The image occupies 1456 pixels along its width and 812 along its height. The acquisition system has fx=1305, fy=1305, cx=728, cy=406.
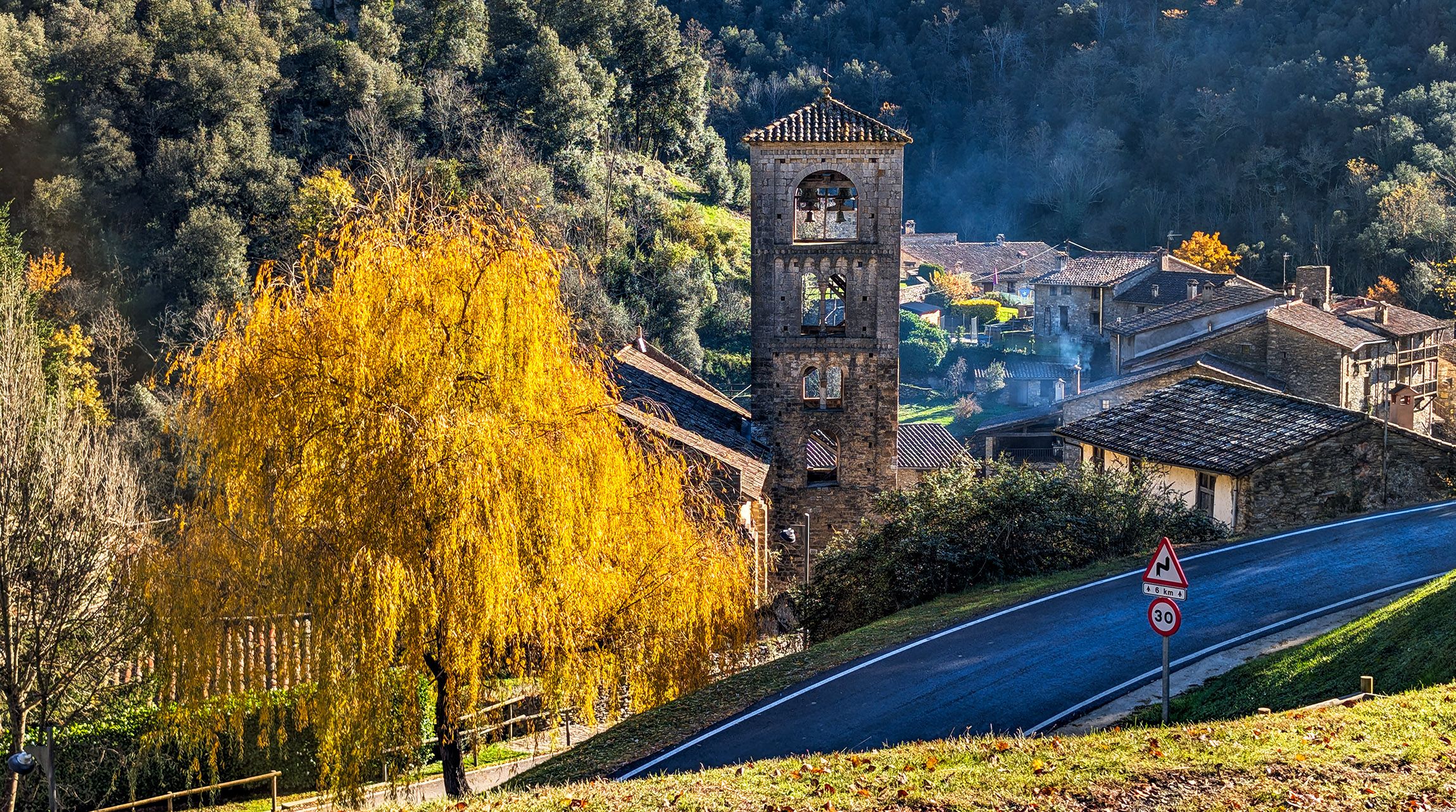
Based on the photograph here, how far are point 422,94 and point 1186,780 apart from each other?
4713cm

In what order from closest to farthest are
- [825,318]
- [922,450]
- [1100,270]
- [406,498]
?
[406,498] < [825,318] < [922,450] < [1100,270]

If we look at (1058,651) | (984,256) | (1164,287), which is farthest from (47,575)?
(984,256)

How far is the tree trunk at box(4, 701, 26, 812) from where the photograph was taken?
17453 millimetres

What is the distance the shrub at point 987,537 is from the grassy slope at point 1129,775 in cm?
994

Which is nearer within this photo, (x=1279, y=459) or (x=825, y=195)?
(x=1279, y=459)

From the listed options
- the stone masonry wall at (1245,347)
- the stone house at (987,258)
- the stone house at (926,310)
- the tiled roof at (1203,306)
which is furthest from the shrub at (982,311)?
the stone masonry wall at (1245,347)

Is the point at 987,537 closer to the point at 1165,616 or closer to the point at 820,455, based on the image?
the point at 1165,616

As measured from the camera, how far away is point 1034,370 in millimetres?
63312

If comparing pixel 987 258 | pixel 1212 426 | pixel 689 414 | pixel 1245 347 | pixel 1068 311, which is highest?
pixel 987 258

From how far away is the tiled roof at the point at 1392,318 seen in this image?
47.5 meters

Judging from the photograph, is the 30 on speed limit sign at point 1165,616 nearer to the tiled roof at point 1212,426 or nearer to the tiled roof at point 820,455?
the tiled roof at point 1212,426

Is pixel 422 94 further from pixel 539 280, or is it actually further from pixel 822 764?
pixel 822 764

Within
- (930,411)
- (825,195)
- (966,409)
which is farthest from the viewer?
(930,411)

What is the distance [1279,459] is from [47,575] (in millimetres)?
20242
